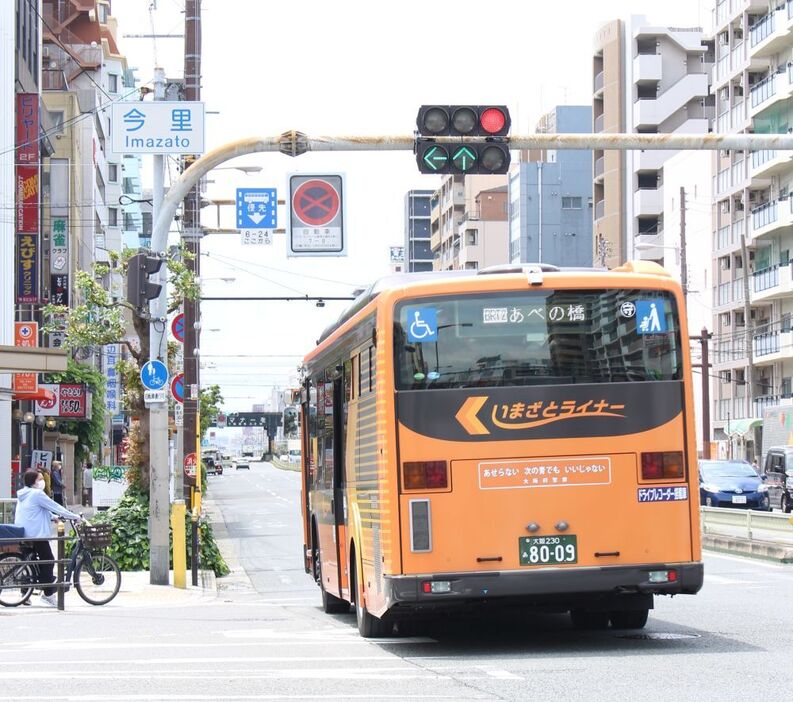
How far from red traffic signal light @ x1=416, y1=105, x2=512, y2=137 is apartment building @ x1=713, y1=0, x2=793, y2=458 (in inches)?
1946

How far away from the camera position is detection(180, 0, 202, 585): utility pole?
29734 millimetres

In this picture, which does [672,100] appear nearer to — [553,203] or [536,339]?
[553,203]

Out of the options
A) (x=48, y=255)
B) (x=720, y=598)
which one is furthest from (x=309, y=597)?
(x=48, y=255)

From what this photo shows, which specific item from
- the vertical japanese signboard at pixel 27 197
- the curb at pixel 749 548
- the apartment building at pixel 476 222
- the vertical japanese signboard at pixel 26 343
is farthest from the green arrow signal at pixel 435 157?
the apartment building at pixel 476 222

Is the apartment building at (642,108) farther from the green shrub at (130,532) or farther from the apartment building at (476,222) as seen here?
the green shrub at (130,532)

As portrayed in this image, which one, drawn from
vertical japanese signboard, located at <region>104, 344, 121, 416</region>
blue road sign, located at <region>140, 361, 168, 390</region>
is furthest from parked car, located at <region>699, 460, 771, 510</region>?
vertical japanese signboard, located at <region>104, 344, 121, 416</region>

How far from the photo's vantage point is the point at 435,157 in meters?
17.7

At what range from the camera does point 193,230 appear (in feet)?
101

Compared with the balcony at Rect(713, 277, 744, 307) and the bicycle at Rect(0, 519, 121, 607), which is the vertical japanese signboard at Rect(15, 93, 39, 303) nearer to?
the bicycle at Rect(0, 519, 121, 607)

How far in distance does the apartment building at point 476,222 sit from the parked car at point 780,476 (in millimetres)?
79895

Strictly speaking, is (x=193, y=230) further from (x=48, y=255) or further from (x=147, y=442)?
(x=48, y=255)

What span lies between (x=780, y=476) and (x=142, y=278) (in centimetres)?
3178

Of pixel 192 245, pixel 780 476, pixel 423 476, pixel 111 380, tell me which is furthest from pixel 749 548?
pixel 111 380

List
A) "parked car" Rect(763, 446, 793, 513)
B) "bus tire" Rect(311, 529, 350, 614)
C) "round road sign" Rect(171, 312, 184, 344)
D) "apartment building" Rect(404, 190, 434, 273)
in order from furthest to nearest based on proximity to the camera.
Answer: "apartment building" Rect(404, 190, 434, 273), "parked car" Rect(763, 446, 793, 513), "round road sign" Rect(171, 312, 184, 344), "bus tire" Rect(311, 529, 350, 614)
